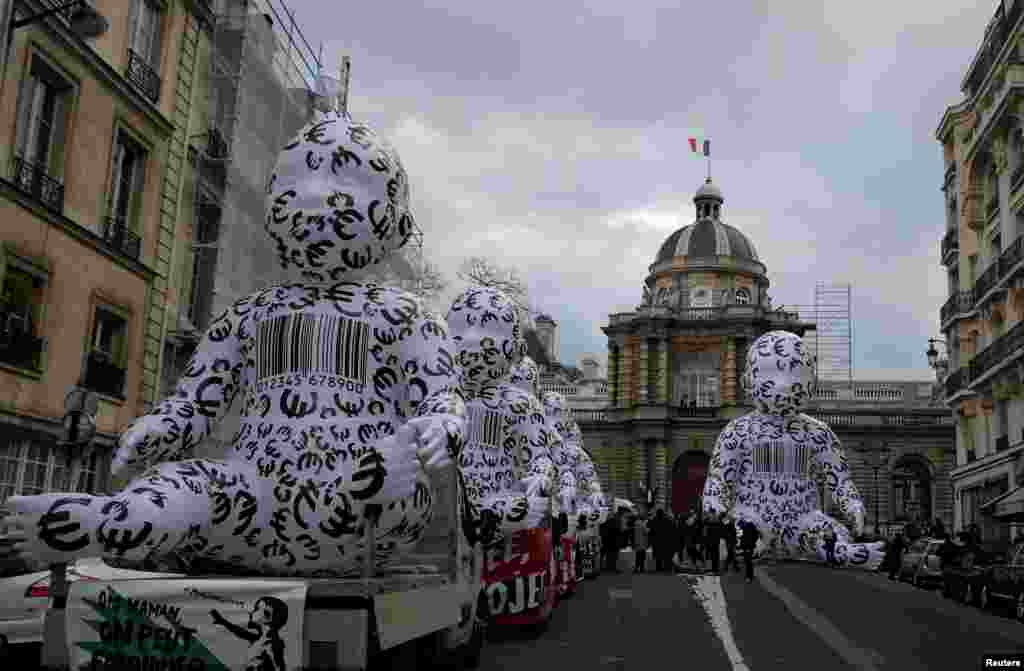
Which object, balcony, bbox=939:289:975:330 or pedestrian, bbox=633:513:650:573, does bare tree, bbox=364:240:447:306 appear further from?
balcony, bbox=939:289:975:330

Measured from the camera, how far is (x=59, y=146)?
1468 cm

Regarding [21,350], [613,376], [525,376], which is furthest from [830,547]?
[613,376]

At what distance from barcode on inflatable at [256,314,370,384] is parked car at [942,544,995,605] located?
38.2 ft

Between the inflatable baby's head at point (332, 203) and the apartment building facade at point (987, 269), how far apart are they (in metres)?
18.7

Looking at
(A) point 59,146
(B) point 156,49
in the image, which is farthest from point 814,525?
(B) point 156,49

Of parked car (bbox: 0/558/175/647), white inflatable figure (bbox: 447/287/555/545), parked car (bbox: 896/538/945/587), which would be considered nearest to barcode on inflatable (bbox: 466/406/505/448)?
white inflatable figure (bbox: 447/287/555/545)

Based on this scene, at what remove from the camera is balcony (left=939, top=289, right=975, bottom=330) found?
1185 inches

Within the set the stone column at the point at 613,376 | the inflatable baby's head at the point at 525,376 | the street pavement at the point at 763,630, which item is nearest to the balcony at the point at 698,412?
the stone column at the point at 613,376

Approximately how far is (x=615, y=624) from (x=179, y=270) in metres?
12.4

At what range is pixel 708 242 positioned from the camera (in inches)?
2108

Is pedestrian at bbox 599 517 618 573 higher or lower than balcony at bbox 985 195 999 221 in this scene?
lower

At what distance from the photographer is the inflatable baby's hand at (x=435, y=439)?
467 cm

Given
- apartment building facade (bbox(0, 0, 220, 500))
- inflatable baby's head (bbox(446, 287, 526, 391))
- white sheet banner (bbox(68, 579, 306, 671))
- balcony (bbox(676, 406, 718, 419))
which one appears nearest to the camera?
white sheet banner (bbox(68, 579, 306, 671))

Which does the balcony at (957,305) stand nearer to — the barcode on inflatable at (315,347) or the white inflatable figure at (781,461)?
the white inflatable figure at (781,461)
